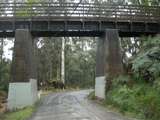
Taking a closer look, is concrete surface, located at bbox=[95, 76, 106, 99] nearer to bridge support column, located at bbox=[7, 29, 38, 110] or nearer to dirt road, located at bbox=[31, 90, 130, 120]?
dirt road, located at bbox=[31, 90, 130, 120]

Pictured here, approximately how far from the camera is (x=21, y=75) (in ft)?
99.5

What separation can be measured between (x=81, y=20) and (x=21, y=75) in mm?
7031

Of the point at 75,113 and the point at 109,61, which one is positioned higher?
the point at 109,61

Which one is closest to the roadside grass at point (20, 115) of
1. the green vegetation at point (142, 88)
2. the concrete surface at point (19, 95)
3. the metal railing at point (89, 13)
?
the concrete surface at point (19, 95)

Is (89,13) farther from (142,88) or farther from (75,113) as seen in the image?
(75,113)

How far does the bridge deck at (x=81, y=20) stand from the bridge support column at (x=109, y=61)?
46.9 inches

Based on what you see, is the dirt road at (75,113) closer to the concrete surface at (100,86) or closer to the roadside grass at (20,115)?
the roadside grass at (20,115)

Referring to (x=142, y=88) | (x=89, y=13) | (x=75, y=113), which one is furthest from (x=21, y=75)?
(x=142, y=88)

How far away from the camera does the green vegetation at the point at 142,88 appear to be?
1870 centimetres

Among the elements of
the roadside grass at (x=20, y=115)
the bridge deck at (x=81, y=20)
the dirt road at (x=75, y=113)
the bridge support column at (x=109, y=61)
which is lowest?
the roadside grass at (x=20, y=115)

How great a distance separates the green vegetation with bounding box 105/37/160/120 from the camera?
18703mm

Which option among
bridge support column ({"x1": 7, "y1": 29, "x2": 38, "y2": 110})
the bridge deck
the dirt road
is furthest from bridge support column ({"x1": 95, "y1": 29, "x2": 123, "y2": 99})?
bridge support column ({"x1": 7, "y1": 29, "x2": 38, "y2": 110})

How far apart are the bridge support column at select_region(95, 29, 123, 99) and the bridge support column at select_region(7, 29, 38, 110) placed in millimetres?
6058

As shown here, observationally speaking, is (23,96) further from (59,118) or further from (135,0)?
(135,0)
